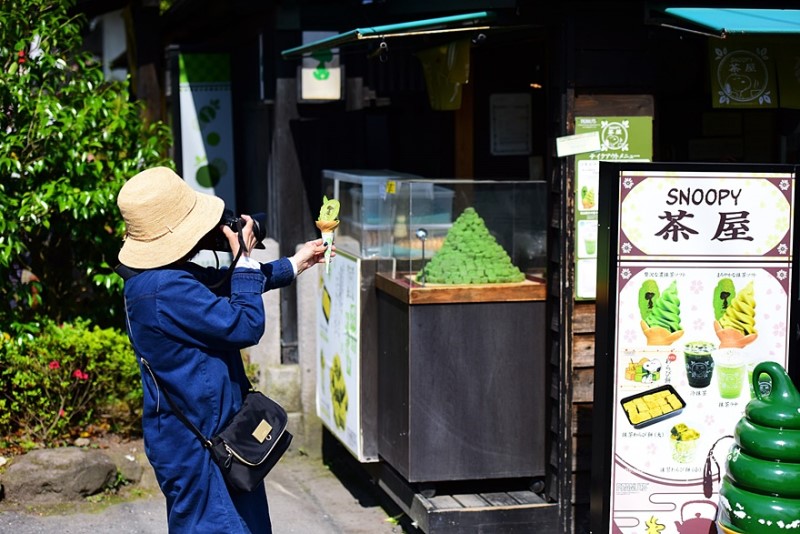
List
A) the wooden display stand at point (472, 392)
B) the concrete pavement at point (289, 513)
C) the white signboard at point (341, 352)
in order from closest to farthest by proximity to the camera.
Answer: the wooden display stand at point (472, 392) < the concrete pavement at point (289, 513) < the white signboard at point (341, 352)

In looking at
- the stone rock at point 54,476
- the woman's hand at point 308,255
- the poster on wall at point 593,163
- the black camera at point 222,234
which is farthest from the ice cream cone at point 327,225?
the stone rock at point 54,476

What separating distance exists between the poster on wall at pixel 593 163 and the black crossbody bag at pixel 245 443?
204cm

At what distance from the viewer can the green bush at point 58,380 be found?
298 inches

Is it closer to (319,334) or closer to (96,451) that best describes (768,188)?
(319,334)

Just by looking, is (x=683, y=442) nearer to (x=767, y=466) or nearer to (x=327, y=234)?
(x=767, y=466)

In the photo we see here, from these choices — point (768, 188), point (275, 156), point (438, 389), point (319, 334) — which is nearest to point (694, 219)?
point (768, 188)

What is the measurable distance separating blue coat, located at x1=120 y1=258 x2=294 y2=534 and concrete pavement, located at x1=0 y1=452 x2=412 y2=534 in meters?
2.60

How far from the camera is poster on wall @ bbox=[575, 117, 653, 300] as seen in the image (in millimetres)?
5711

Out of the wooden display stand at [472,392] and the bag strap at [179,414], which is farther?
the wooden display stand at [472,392]

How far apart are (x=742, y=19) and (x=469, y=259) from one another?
76.9 inches

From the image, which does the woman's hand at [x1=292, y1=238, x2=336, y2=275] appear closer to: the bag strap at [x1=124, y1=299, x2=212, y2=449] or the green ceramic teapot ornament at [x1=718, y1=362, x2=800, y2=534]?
the bag strap at [x1=124, y1=299, x2=212, y2=449]

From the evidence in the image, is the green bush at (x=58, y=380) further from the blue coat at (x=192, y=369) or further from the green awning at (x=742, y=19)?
the green awning at (x=742, y=19)

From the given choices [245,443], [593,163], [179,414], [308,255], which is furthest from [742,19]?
[179,414]

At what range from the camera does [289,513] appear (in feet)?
23.8
